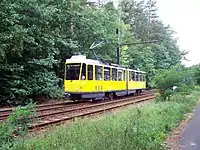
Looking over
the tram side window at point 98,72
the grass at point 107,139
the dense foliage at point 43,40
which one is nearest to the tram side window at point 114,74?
the tram side window at point 98,72

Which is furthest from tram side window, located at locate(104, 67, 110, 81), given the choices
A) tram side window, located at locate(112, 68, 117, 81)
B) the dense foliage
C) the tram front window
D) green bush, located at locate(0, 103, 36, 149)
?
green bush, located at locate(0, 103, 36, 149)

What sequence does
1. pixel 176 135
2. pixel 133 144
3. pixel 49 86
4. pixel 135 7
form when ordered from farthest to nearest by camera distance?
pixel 135 7 < pixel 49 86 < pixel 176 135 < pixel 133 144

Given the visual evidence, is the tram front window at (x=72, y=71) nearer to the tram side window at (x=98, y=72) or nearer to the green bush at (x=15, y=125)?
the tram side window at (x=98, y=72)

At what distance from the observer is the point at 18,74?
24.7 meters

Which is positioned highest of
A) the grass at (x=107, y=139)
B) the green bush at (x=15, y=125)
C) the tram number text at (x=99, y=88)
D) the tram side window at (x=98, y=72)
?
the tram side window at (x=98, y=72)

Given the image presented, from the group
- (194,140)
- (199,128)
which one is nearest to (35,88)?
(199,128)

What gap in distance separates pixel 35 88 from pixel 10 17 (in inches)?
233

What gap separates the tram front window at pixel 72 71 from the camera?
25.4 meters

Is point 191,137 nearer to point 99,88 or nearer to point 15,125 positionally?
point 15,125

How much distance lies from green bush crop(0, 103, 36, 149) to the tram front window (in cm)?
1627

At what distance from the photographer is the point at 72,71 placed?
25734 millimetres

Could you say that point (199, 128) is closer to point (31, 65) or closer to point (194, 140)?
point (194, 140)

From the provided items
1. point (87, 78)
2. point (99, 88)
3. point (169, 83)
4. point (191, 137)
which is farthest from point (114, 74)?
point (191, 137)

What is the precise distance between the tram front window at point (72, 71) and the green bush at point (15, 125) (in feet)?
53.4
